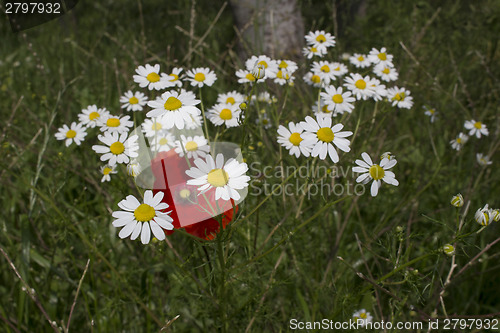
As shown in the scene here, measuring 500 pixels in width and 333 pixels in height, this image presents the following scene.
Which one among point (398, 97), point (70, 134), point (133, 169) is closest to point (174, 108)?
point (133, 169)

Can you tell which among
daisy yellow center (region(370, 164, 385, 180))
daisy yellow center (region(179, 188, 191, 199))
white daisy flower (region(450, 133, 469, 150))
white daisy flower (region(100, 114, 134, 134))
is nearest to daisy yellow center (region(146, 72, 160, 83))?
white daisy flower (region(100, 114, 134, 134))

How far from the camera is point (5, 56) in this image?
2791 mm

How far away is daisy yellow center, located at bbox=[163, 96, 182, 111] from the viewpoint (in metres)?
0.78

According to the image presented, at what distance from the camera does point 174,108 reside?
2.56ft

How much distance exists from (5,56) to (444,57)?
2.94 metres

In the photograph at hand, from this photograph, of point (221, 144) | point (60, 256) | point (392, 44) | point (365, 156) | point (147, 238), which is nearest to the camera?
point (147, 238)

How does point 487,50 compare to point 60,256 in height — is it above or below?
above

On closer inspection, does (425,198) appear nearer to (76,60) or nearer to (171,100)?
(171,100)

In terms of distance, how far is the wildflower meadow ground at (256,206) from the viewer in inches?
31.6

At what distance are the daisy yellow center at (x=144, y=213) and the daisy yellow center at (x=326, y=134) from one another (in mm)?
358

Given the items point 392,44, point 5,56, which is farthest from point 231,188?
point 5,56

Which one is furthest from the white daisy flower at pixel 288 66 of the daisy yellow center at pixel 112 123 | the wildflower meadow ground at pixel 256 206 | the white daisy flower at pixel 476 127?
the white daisy flower at pixel 476 127

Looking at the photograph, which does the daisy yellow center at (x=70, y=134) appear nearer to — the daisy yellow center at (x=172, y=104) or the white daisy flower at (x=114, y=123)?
the white daisy flower at (x=114, y=123)

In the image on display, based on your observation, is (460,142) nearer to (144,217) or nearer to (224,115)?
(224,115)
